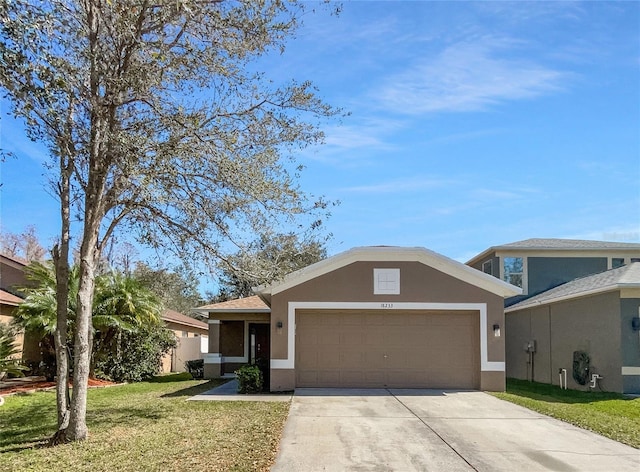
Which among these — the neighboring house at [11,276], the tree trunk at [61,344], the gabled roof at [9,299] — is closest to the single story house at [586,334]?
the tree trunk at [61,344]

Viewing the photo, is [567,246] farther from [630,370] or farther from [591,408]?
[591,408]

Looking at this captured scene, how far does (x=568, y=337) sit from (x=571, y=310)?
833 millimetres

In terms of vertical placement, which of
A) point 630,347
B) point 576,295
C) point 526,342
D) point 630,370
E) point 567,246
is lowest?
point 630,370

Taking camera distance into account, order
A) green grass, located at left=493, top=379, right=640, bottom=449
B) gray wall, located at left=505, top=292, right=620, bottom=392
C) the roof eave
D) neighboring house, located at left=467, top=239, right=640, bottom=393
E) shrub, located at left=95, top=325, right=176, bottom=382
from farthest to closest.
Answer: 1. shrub, located at left=95, top=325, right=176, bottom=382
2. gray wall, located at left=505, top=292, right=620, bottom=392
3. neighboring house, located at left=467, top=239, right=640, bottom=393
4. the roof eave
5. green grass, located at left=493, top=379, right=640, bottom=449

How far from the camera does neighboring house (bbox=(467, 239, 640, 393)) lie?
1442 cm

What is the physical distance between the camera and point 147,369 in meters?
19.8

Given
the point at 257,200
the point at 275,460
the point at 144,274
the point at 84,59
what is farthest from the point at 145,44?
the point at 144,274

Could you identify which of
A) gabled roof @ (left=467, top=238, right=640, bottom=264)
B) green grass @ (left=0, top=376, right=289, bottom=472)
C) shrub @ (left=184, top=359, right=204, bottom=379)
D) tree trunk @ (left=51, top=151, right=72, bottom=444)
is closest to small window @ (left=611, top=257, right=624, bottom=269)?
gabled roof @ (left=467, top=238, right=640, bottom=264)

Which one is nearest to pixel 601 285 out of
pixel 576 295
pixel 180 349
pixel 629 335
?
pixel 576 295

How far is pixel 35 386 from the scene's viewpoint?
53.7ft

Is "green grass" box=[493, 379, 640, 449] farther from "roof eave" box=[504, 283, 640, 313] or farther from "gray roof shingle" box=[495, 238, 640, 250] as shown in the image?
"gray roof shingle" box=[495, 238, 640, 250]

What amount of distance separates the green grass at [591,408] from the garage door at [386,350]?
1640 mm

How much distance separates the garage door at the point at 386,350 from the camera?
1555 cm

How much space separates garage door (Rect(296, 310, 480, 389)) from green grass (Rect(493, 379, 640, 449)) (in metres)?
1.64
